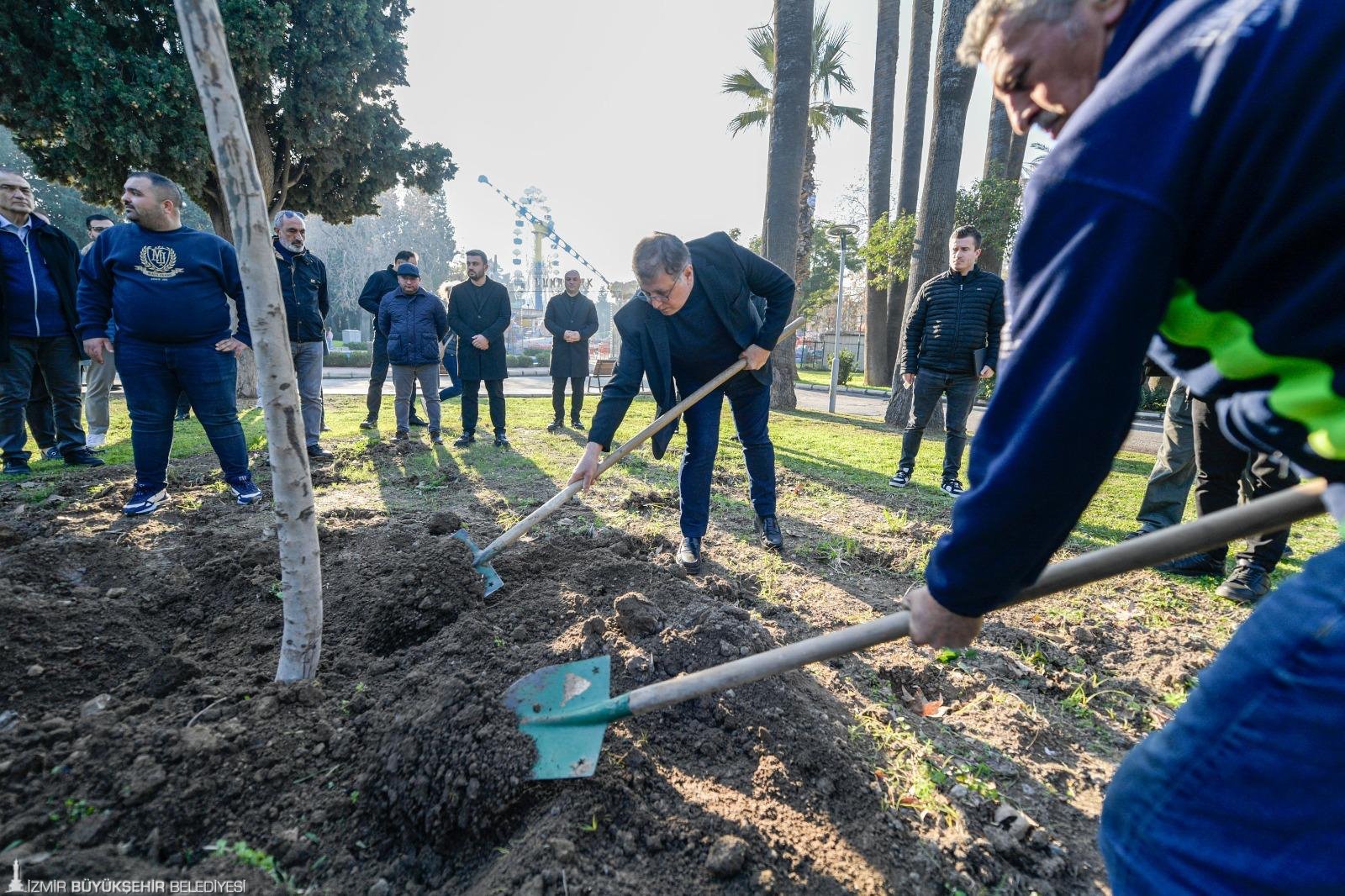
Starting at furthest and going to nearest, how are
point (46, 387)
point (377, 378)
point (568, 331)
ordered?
point (568, 331)
point (377, 378)
point (46, 387)

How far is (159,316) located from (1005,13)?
485cm

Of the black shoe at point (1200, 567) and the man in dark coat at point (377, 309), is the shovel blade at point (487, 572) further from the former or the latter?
the man in dark coat at point (377, 309)

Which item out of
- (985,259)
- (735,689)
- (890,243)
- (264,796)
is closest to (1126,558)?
(735,689)

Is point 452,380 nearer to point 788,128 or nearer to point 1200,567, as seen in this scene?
point 788,128

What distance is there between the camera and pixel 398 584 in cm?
282

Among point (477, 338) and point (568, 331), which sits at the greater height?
point (568, 331)

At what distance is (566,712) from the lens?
190cm

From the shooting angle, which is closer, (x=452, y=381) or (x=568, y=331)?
(x=452, y=381)

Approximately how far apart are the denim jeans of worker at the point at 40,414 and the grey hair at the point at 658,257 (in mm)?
5851

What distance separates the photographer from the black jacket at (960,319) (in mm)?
5254

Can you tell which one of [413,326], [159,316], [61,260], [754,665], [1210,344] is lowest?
[754,665]

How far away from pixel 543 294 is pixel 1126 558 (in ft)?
223

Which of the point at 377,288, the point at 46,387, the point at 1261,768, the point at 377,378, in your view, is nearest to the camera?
the point at 1261,768

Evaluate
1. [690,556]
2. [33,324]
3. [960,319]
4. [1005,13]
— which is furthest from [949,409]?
[33,324]
